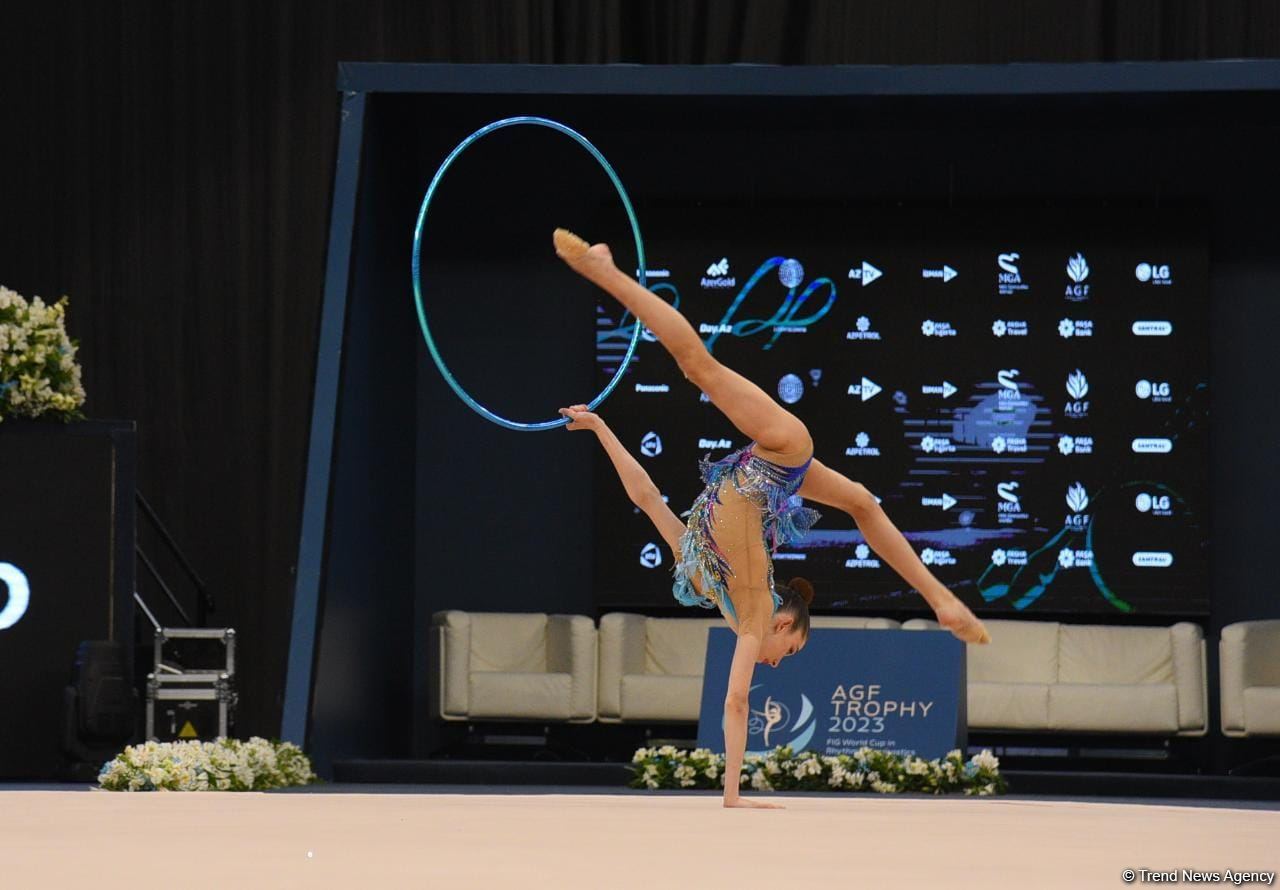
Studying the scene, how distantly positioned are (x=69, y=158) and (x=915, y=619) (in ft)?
15.7

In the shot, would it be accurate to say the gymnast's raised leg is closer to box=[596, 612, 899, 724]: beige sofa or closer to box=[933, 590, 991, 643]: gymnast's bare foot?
box=[933, 590, 991, 643]: gymnast's bare foot

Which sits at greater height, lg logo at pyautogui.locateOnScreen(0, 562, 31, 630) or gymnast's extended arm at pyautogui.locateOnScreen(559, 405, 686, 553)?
gymnast's extended arm at pyautogui.locateOnScreen(559, 405, 686, 553)

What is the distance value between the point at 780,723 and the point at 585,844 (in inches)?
165

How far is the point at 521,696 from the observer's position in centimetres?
939

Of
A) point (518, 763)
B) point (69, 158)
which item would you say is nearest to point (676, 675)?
point (518, 763)

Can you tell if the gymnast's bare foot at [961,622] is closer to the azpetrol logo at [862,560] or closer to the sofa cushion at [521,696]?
the sofa cushion at [521,696]

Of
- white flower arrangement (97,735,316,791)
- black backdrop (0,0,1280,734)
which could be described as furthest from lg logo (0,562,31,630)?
black backdrop (0,0,1280,734)

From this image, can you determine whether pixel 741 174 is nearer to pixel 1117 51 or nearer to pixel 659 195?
pixel 659 195

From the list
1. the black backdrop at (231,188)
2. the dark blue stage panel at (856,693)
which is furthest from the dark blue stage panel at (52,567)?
the dark blue stage panel at (856,693)

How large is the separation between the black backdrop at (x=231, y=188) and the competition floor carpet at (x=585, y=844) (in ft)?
15.5

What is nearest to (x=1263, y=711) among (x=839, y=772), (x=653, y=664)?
(x=839, y=772)

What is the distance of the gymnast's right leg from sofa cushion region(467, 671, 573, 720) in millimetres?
4062

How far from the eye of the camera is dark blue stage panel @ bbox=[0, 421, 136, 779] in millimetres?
8102

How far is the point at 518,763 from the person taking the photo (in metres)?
8.73
